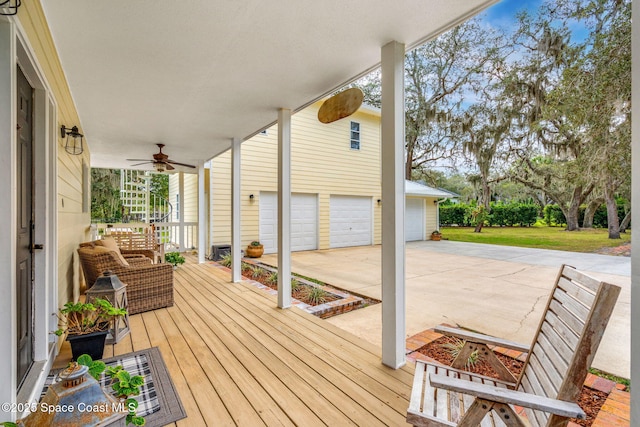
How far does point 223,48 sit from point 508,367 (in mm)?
3644

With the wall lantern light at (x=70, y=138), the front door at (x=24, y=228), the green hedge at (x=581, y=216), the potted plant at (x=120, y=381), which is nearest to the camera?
the potted plant at (x=120, y=381)

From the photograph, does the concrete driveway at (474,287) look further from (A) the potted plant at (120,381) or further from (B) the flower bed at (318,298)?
(A) the potted plant at (120,381)

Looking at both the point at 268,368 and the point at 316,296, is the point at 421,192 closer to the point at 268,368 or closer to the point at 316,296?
the point at 316,296

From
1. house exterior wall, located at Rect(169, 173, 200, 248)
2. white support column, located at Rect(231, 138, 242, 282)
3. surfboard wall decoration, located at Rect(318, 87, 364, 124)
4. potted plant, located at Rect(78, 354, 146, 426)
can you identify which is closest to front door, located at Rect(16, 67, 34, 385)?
potted plant, located at Rect(78, 354, 146, 426)

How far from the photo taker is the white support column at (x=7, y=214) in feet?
4.50

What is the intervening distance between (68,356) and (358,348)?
255 cm

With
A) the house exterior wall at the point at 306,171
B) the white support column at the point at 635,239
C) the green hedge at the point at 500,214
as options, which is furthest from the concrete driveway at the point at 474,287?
the green hedge at the point at 500,214

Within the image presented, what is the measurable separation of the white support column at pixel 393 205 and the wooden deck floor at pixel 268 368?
Answer: 28 cm

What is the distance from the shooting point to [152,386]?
211cm

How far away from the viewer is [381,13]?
201 centimetres

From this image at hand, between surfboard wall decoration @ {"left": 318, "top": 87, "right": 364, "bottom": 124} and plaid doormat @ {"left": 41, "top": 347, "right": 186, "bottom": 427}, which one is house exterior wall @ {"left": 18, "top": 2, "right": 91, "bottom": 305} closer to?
plaid doormat @ {"left": 41, "top": 347, "right": 186, "bottom": 427}

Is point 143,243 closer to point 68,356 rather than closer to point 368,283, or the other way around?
point 68,356

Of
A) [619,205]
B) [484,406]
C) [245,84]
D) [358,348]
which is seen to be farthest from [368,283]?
[619,205]

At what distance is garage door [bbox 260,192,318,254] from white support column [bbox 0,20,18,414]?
7.56 metres
